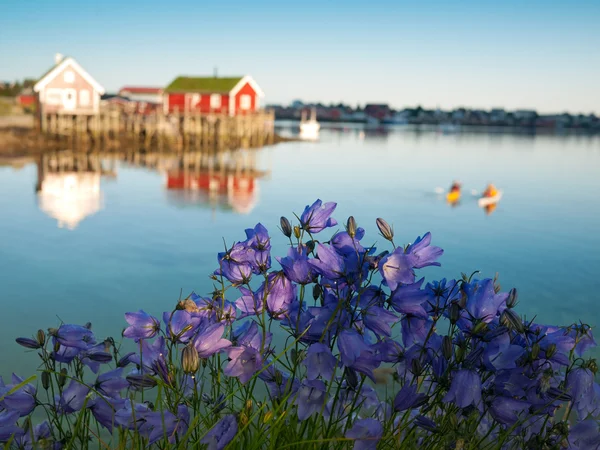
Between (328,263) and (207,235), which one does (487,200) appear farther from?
(328,263)

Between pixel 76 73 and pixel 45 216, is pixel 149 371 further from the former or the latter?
pixel 76 73

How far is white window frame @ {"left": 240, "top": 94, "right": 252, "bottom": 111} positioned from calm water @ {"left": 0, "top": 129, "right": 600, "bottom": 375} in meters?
14.9

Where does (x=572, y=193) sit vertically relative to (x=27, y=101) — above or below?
below

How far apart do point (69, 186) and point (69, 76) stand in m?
17.2

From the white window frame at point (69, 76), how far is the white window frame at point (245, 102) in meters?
14.0

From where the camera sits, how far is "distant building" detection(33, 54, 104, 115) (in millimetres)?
40281

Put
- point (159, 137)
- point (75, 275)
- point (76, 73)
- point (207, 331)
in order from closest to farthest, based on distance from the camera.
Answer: point (207, 331)
point (75, 275)
point (76, 73)
point (159, 137)

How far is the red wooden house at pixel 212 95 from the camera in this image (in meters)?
50.5

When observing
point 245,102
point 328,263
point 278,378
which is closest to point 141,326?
point 278,378

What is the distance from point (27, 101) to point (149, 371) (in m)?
99.1

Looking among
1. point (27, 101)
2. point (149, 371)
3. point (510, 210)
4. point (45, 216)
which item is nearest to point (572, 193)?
point (510, 210)

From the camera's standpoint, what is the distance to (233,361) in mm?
1947

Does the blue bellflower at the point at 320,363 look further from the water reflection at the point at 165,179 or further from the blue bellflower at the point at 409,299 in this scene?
the water reflection at the point at 165,179

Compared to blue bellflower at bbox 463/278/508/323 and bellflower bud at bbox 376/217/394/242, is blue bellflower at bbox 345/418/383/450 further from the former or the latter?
bellflower bud at bbox 376/217/394/242
